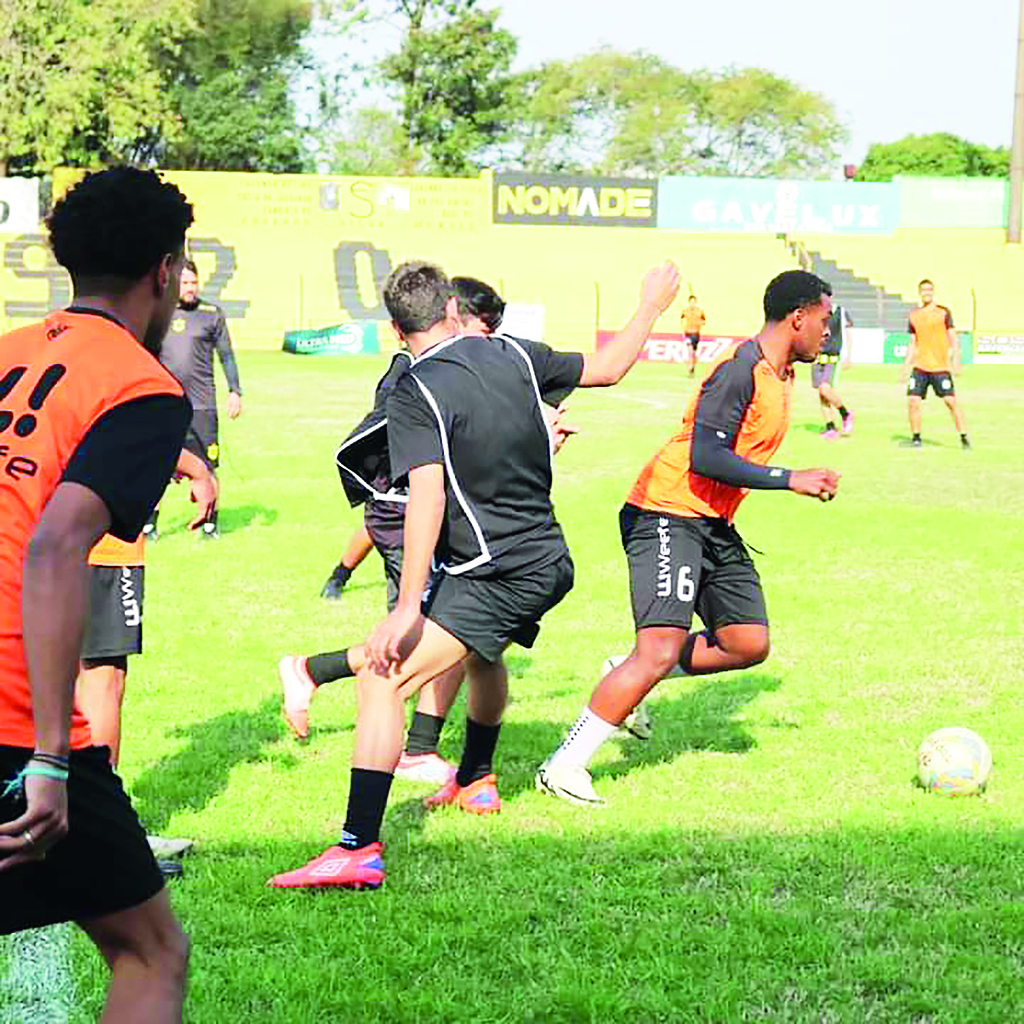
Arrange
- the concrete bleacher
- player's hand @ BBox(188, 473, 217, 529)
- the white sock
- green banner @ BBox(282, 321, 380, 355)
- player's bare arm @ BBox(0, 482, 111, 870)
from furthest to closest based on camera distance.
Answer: the concrete bleacher, green banner @ BBox(282, 321, 380, 355), the white sock, player's hand @ BBox(188, 473, 217, 529), player's bare arm @ BBox(0, 482, 111, 870)

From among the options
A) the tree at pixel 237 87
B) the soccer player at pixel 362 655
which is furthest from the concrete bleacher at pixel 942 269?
the soccer player at pixel 362 655

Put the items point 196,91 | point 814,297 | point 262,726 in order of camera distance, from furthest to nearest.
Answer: point 196,91, point 262,726, point 814,297

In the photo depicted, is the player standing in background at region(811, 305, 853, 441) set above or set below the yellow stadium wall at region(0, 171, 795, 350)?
below

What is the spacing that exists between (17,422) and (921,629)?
24.0 ft

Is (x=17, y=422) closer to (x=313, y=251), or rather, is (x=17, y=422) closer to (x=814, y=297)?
Result: (x=814, y=297)

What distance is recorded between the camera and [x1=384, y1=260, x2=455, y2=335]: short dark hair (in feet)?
17.4

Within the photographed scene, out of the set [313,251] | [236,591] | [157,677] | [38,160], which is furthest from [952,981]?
[38,160]

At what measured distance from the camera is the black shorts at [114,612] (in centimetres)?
511

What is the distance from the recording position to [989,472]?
692 inches

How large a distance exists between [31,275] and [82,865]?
44.5 meters

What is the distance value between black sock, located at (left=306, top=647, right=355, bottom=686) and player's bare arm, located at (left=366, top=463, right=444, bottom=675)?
36.7 inches

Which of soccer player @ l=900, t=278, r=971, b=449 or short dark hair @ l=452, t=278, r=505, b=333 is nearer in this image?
short dark hair @ l=452, t=278, r=505, b=333

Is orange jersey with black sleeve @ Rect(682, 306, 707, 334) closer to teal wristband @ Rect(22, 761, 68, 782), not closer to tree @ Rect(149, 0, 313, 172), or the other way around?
tree @ Rect(149, 0, 313, 172)

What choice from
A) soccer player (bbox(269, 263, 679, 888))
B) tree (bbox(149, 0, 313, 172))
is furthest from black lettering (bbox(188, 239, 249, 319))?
soccer player (bbox(269, 263, 679, 888))
